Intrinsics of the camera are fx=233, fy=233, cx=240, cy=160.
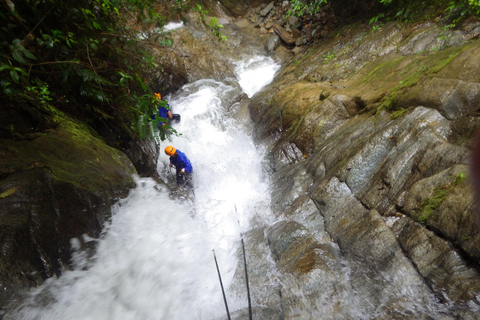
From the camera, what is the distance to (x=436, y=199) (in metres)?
2.79

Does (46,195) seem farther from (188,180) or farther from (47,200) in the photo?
(188,180)

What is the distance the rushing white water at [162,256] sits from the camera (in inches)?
135

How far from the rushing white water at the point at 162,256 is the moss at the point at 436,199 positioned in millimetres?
2961

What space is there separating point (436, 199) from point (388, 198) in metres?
0.64

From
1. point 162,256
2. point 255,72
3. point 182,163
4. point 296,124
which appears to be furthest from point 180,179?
point 255,72

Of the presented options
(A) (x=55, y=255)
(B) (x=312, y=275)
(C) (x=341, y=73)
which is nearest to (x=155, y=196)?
(A) (x=55, y=255)

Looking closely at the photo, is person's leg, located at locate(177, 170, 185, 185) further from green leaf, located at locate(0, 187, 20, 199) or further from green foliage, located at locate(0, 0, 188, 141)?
green leaf, located at locate(0, 187, 20, 199)

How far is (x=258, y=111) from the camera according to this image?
9312 mm

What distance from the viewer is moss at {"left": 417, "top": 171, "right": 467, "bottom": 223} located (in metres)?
2.71

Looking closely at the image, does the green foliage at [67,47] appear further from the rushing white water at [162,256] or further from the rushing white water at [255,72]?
the rushing white water at [255,72]

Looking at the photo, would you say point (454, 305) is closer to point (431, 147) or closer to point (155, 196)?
point (431, 147)

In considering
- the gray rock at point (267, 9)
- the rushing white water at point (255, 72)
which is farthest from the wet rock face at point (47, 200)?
the gray rock at point (267, 9)

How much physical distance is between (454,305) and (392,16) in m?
9.23

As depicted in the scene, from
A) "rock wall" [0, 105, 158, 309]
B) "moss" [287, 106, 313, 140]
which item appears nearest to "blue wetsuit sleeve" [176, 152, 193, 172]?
"rock wall" [0, 105, 158, 309]
